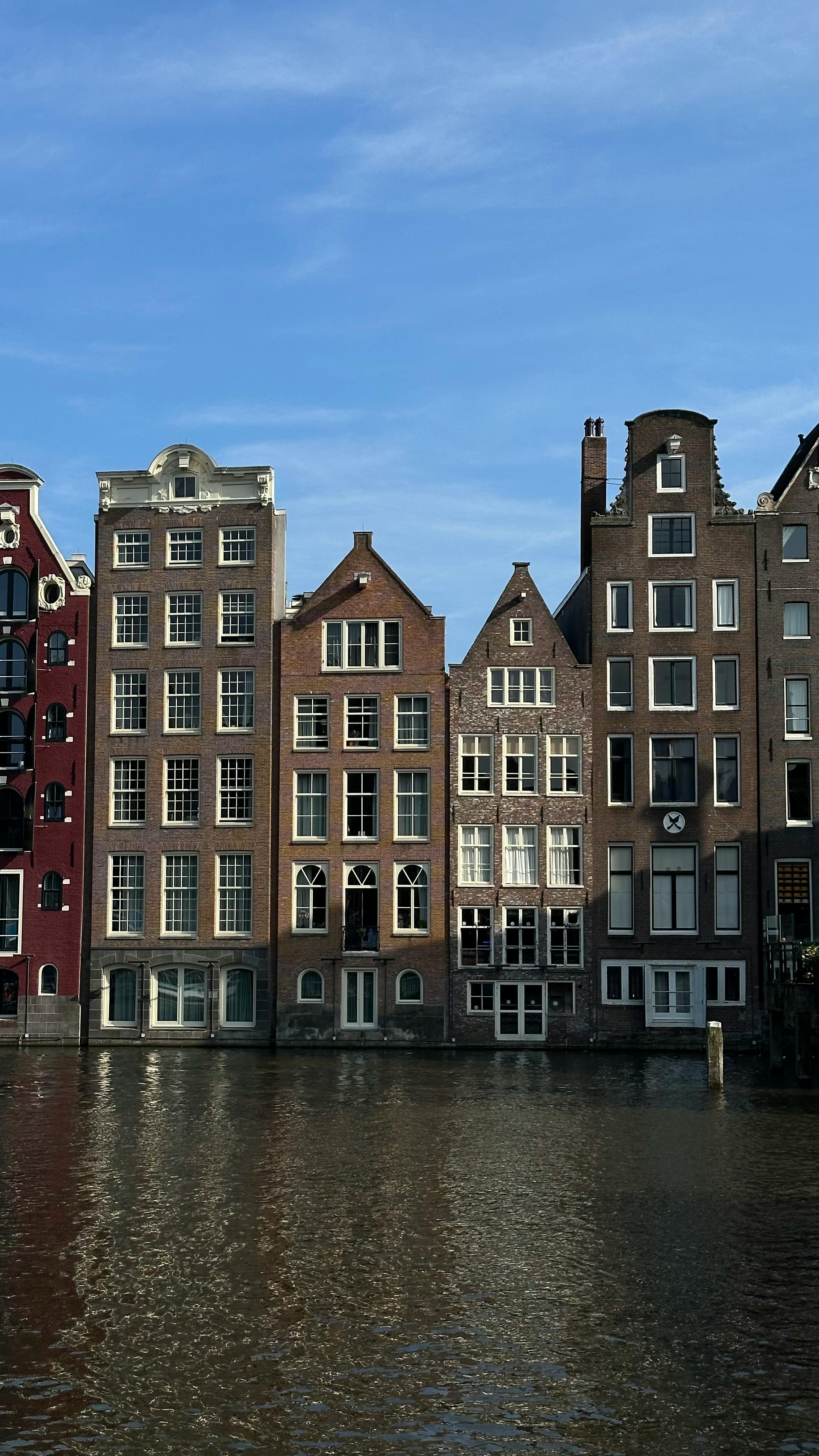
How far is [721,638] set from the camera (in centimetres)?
6625

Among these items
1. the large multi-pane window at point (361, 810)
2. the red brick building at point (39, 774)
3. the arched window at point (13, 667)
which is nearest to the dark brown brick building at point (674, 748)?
the large multi-pane window at point (361, 810)

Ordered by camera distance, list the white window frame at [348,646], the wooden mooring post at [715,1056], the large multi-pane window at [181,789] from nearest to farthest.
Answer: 1. the wooden mooring post at [715,1056]
2. the white window frame at [348,646]
3. the large multi-pane window at [181,789]

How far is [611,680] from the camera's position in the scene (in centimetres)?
6656

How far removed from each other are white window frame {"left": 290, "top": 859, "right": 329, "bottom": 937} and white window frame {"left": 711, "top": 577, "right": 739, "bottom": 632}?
18421mm

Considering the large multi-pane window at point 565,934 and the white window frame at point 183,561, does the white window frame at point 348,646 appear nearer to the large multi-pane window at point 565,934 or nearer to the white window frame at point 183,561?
the white window frame at point 183,561

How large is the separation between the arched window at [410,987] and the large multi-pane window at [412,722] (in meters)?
9.17

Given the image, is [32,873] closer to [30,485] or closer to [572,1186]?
[30,485]

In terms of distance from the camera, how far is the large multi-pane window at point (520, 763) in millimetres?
66188

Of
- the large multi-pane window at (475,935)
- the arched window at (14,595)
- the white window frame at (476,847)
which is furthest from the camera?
the arched window at (14,595)

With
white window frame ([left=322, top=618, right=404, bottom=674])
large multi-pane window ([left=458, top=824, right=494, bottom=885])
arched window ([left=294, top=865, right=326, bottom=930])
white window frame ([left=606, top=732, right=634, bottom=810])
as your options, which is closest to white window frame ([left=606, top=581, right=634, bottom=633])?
white window frame ([left=606, top=732, right=634, bottom=810])

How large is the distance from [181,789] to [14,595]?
1099 cm

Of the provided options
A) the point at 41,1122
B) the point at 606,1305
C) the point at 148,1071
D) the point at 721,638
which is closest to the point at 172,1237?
the point at 606,1305

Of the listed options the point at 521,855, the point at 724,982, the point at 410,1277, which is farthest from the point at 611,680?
the point at 410,1277

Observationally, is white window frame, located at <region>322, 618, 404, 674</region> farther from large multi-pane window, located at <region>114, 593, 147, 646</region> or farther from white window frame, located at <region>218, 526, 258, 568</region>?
large multi-pane window, located at <region>114, 593, 147, 646</region>
